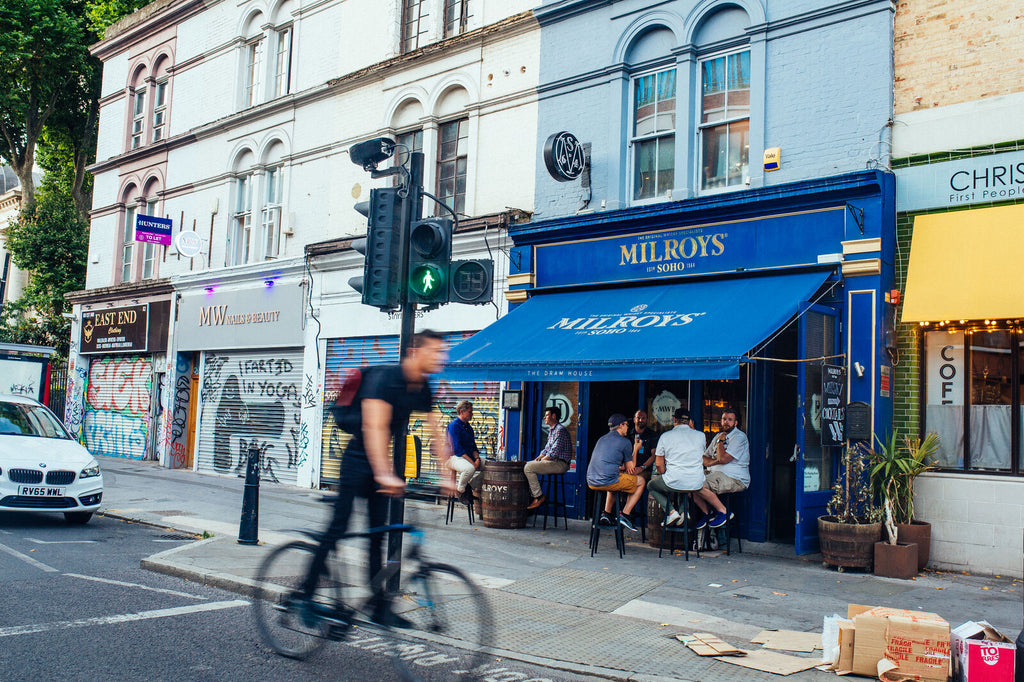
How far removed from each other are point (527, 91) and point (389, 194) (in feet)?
23.9

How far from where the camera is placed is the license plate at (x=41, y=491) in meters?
10.5

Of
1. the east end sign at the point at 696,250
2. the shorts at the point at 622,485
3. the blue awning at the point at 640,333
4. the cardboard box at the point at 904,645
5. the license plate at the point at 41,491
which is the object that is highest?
the east end sign at the point at 696,250

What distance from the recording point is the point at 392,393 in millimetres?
5348

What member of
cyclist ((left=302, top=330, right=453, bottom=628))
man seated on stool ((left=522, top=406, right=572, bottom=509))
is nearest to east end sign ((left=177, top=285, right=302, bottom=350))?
man seated on stool ((left=522, top=406, right=572, bottom=509))

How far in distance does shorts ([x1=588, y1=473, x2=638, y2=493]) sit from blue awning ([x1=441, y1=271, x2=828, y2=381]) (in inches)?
51.8

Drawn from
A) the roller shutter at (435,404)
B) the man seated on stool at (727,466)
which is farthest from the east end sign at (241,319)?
the man seated on stool at (727,466)

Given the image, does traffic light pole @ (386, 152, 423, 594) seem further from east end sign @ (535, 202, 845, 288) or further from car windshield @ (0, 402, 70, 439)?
car windshield @ (0, 402, 70, 439)

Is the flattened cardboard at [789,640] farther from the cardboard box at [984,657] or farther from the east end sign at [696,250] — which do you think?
the east end sign at [696,250]

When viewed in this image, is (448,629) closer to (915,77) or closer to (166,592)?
(166,592)

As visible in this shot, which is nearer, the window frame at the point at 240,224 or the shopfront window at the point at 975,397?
the shopfront window at the point at 975,397

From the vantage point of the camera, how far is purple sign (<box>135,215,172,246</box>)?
20.1 meters

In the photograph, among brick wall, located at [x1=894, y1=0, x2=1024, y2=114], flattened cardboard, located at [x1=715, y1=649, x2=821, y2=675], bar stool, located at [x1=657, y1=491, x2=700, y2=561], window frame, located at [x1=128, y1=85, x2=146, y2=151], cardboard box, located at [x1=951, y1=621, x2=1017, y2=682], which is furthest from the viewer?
window frame, located at [x1=128, y1=85, x2=146, y2=151]

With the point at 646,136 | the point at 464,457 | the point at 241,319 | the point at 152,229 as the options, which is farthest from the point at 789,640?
the point at 152,229

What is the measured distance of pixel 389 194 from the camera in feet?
24.1
